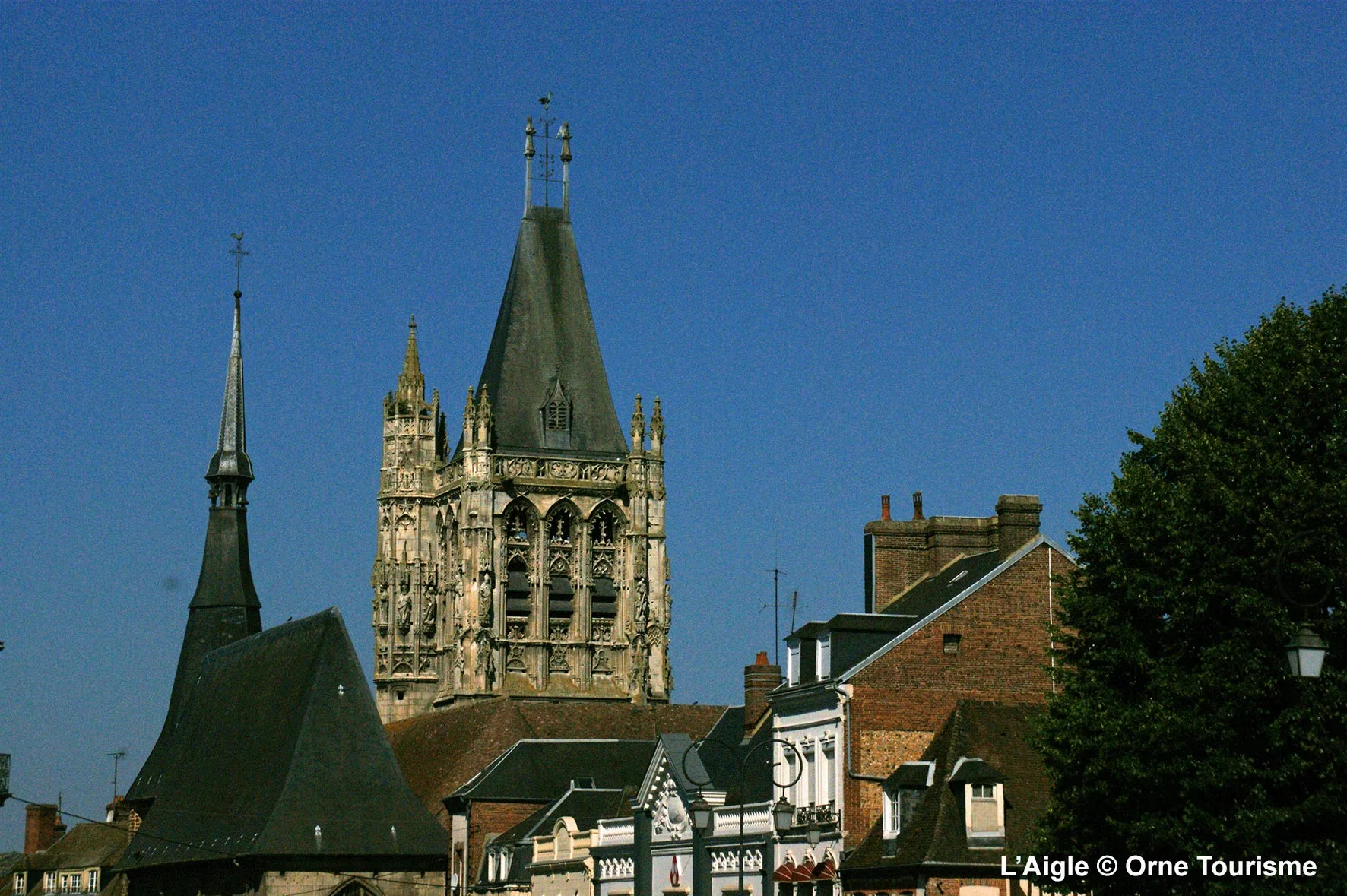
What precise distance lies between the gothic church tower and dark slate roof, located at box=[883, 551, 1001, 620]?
39560mm

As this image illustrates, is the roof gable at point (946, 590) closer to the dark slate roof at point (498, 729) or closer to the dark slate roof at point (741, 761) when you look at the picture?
the dark slate roof at point (741, 761)

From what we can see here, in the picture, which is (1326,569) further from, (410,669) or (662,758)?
(410,669)

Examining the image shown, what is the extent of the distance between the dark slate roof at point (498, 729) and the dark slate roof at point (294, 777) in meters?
5.11

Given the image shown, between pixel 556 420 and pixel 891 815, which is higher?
pixel 556 420

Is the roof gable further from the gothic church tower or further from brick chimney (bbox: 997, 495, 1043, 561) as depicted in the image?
the gothic church tower

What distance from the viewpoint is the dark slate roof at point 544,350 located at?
9712cm

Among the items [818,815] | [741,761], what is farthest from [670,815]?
[818,815]

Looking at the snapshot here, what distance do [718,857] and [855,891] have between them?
6.45 meters

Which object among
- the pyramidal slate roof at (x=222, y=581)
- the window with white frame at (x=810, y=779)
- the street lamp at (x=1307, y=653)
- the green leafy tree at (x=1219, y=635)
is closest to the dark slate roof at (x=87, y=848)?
the pyramidal slate roof at (x=222, y=581)

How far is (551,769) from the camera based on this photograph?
7294cm

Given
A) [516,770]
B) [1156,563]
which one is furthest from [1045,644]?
[516,770]

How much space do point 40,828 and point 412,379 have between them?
2840 centimetres

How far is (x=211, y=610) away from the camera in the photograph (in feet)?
298

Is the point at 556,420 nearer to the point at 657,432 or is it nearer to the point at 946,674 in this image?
the point at 657,432
